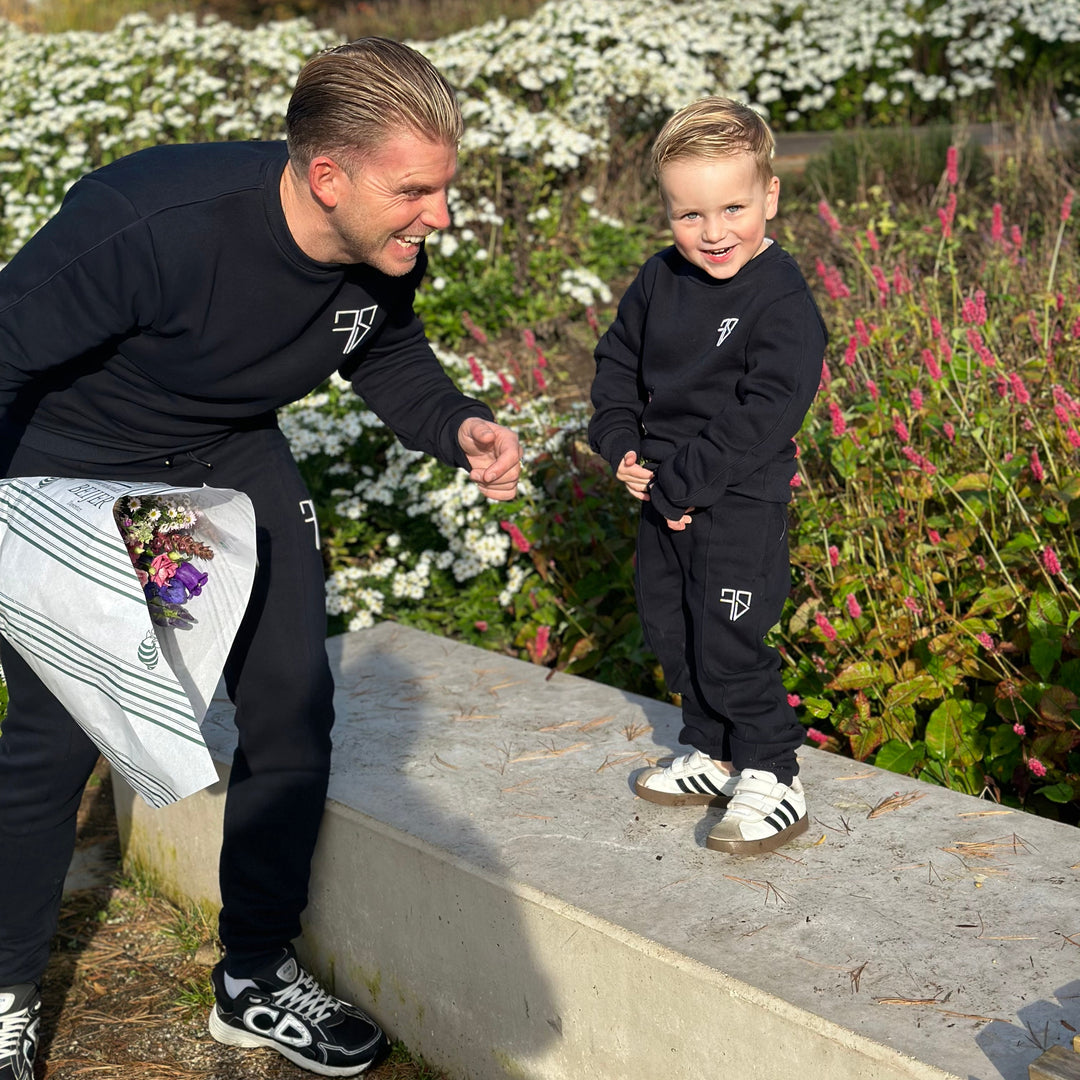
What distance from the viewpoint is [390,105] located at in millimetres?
2178

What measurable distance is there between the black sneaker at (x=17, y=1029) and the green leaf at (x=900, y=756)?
6.29ft

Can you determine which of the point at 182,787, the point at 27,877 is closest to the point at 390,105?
the point at 182,787

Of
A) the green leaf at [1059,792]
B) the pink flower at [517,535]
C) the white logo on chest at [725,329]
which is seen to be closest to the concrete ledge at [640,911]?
the green leaf at [1059,792]

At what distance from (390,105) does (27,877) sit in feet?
5.33

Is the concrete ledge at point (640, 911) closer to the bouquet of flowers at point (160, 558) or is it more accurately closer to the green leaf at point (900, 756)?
the green leaf at point (900, 756)

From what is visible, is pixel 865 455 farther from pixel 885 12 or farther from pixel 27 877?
pixel 885 12

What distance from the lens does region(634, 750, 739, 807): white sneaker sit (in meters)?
2.71

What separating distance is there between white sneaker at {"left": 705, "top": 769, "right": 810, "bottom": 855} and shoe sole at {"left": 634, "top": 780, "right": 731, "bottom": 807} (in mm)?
158

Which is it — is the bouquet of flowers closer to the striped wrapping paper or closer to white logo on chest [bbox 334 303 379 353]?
the striped wrapping paper

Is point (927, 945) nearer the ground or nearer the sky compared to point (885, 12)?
nearer the ground

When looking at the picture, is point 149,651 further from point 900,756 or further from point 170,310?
point 900,756

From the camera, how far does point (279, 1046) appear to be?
8.87ft

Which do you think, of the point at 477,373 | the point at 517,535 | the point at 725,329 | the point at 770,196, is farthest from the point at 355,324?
the point at 477,373

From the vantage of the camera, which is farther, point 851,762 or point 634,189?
point 634,189
